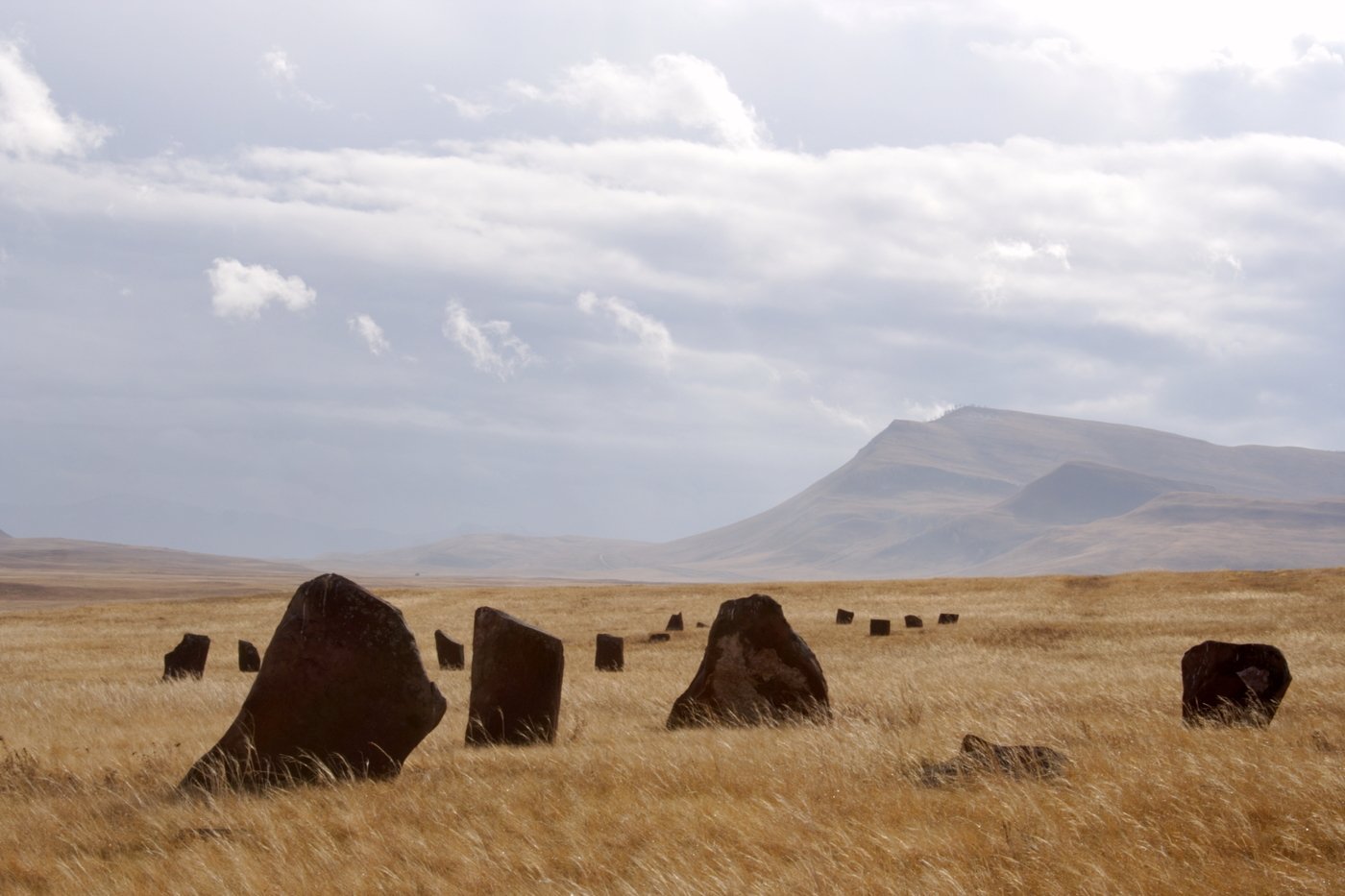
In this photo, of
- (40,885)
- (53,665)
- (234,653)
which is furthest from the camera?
(234,653)

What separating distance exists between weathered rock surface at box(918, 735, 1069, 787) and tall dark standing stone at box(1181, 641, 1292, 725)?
443 centimetres

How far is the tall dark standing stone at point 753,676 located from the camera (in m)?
15.5

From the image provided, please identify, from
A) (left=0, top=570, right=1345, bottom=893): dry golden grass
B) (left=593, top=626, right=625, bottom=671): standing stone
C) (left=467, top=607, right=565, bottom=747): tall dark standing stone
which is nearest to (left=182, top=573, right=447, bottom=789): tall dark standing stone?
(left=0, top=570, right=1345, bottom=893): dry golden grass

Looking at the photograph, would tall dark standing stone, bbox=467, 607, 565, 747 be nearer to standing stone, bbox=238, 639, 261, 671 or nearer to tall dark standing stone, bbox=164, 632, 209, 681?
tall dark standing stone, bbox=164, 632, 209, 681

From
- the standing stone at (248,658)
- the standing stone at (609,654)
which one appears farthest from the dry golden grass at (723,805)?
the standing stone at (248,658)

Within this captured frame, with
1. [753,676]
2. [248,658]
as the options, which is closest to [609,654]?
[248,658]

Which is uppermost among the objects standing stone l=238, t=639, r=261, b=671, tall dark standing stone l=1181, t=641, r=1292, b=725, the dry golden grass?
tall dark standing stone l=1181, t=641, r=1292, b=725

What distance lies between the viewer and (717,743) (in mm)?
12375

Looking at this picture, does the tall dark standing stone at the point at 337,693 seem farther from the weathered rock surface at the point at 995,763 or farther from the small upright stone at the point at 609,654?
the small upright stone at the point at 609,654

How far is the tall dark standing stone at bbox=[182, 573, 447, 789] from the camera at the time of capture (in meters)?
11.2

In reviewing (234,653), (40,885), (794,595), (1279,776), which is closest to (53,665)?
(234,653)

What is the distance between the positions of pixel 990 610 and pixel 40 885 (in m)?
35.8

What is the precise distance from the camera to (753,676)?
52.3 ft

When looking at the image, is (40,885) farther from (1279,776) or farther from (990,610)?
(990,610)
